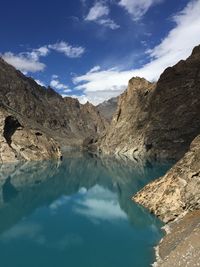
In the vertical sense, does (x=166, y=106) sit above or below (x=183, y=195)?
above

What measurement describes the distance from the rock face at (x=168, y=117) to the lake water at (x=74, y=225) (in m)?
55.0

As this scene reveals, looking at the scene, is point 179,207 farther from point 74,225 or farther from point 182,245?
point 182,245

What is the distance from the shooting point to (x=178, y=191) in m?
43.7

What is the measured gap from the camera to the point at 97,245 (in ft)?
120

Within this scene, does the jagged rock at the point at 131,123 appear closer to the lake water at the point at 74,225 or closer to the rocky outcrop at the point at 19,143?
the rocky outcrop at the point at 19,143

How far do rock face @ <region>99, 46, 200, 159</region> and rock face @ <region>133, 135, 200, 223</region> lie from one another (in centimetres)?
8307

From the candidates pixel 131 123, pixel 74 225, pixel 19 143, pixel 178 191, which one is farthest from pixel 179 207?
pixel 131 123

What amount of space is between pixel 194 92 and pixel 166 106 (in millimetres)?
12839

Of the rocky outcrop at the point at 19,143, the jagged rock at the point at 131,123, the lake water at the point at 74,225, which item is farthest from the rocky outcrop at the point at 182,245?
the jagged rock at the point at 131,123

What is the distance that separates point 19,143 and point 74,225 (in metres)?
88.7

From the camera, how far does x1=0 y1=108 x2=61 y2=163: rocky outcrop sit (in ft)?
411

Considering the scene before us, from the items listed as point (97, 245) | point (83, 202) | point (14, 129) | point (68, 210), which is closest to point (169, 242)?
point (97, 245)

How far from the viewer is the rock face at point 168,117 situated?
449 ft

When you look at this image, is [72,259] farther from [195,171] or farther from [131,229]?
[195,171]
